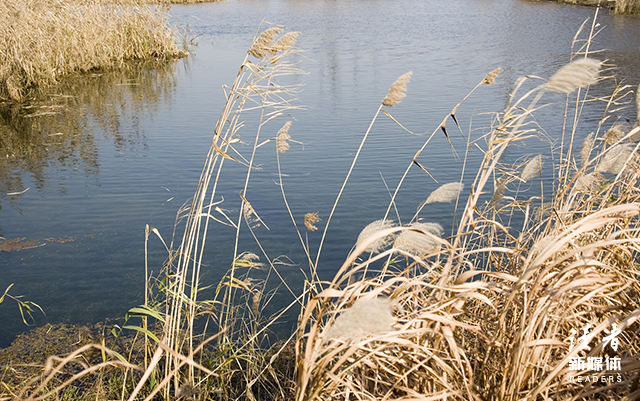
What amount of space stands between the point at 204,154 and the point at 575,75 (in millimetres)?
5493

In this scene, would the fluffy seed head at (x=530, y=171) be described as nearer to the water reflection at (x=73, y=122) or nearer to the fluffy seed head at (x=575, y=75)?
the fluffy seed head at (x=575, y=75)

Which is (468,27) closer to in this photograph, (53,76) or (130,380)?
(53,76)

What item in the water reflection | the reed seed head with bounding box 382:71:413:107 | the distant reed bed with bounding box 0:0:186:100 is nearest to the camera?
the reed seed head with bounding box 382:71:413:107

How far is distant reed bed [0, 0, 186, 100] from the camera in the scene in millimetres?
8484

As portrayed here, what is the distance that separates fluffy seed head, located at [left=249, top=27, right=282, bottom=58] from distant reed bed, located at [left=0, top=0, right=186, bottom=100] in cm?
805

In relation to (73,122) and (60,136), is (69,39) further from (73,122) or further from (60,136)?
(60,136)

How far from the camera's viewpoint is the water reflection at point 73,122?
6.23 m

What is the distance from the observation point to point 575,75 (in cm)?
146

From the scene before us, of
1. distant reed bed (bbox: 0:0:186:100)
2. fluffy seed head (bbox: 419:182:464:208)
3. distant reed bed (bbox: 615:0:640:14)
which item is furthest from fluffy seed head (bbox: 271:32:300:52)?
distant reed bed (bbox: 615:0:640:14)

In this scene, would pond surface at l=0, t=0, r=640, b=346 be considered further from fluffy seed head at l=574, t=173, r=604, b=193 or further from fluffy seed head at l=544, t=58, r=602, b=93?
fluffy seed head at l=544, t=58, r=602, b=93

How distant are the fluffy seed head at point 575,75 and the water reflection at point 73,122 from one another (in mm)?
5347

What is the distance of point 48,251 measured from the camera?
14.1 ft

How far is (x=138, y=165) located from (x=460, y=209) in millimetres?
3725

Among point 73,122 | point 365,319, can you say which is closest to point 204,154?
point 73,122
